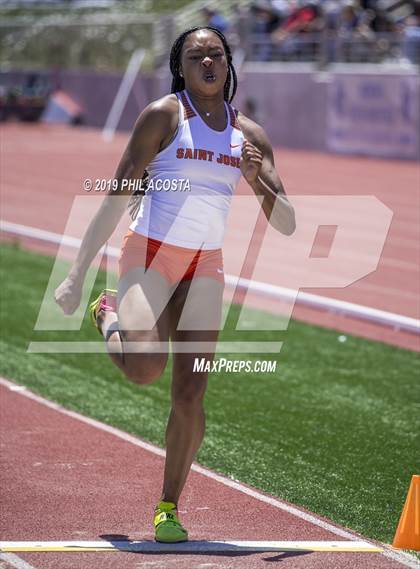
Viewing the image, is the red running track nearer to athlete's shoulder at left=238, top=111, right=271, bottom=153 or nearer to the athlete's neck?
athlete's shoulder at left=238, top=111, right=271, bottom=153

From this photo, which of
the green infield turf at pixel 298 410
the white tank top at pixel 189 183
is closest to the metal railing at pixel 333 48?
the green infield turf at pixel 298 410

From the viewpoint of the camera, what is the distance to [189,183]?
17.0 ft

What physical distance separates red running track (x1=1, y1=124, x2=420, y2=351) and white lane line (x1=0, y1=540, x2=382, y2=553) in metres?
5.18

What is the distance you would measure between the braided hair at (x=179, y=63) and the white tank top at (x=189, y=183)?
29 centimetres

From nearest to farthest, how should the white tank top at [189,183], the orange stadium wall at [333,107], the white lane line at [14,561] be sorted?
the white lane line at [14,561], the white tank top at [189,183], the orange stadium wall at [333,107]

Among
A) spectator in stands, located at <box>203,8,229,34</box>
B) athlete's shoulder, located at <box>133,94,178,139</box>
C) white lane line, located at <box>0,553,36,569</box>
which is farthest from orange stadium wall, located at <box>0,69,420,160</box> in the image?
Result: white lane line, located at <box>0,553,36,569</box>

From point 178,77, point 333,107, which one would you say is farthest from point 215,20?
point 178,77

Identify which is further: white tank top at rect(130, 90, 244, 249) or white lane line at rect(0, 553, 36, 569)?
white tank top at rect(130, 90, 244, 249)

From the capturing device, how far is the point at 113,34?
40.5m

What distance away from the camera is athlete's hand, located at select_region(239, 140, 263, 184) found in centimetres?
514

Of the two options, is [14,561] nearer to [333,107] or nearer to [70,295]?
[70,295]

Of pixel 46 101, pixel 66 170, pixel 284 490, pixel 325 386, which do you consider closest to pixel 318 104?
pixel 66 170

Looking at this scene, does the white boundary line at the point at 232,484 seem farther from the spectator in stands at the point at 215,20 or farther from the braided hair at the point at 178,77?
the spectator in stands at the point at 215,20

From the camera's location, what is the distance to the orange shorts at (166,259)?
17.1 ft
